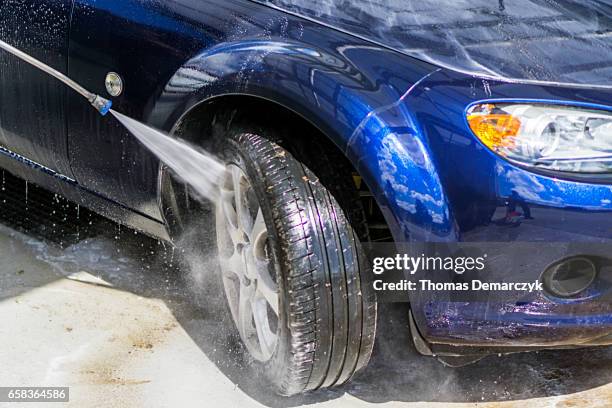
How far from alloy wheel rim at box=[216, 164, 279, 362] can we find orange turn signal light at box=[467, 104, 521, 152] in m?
0.69

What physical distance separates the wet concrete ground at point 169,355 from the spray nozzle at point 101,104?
0.58m

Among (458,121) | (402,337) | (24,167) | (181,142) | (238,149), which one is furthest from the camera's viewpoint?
(24,167)

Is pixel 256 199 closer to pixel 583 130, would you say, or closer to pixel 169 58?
pixel 169 58

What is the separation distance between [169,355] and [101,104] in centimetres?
84

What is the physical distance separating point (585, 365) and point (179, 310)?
140 cm

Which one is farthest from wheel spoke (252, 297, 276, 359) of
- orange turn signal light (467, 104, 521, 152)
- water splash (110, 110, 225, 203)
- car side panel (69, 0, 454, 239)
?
orange turn signal light (467, 104, 521, 152)

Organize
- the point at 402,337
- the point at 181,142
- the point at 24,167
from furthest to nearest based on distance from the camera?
the point at 24,167
the point at 402,337
the point at 181,142

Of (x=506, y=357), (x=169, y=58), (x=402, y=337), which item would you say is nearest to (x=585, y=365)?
(x=506, y=357)

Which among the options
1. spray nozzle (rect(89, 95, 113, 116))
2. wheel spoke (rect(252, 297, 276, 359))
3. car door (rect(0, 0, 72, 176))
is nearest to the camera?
wheel spoke (rect(252, 297, 276, 359))

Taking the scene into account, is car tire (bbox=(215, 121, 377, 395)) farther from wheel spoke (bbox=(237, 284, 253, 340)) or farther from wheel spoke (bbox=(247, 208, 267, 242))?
wheel spoke (bbox=(237, 284, 253, 340))

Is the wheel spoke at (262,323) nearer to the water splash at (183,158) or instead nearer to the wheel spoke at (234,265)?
the wheel spoke at (234,265)

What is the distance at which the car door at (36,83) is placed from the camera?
344 cm

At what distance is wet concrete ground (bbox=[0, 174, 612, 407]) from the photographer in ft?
10.5

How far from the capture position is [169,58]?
121 inches
